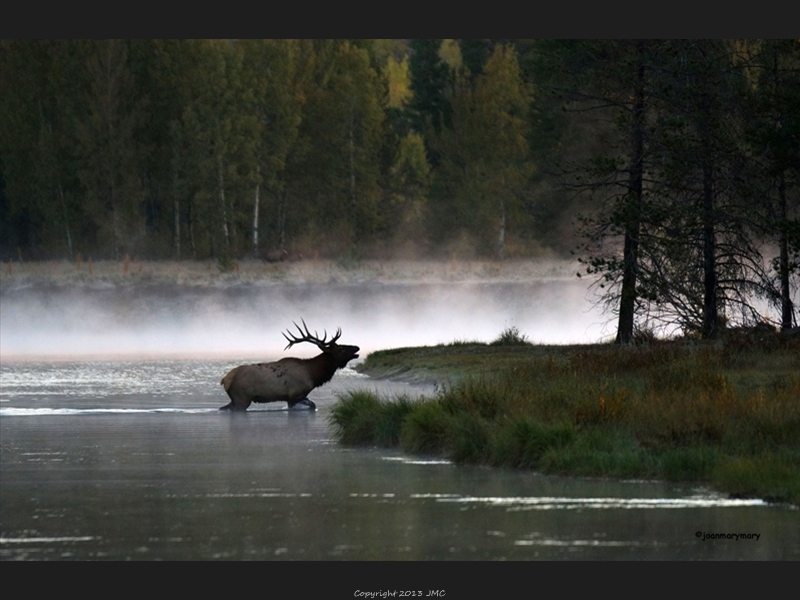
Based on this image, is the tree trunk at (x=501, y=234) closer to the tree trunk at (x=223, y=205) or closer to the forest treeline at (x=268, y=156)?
the forest treeline at (x=268, y=156)

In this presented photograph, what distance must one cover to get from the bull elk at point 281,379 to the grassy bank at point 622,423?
11.3 feet

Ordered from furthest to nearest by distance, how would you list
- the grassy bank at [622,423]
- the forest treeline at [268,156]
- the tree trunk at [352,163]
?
the tree trunk at [352,163] < the forest treeline at [268,156] < the grassy bank at [622,423]

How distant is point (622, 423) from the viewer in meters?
17.4

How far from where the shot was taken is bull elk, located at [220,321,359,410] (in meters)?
24.6

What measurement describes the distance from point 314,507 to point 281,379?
1168cm

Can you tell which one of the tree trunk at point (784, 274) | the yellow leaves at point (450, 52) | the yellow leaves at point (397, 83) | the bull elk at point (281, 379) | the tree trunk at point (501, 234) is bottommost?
the bull elk at point (281, 379)

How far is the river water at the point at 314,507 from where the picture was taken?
1159 cm

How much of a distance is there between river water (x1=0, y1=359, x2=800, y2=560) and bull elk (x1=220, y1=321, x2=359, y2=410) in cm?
350

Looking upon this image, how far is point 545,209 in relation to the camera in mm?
75938

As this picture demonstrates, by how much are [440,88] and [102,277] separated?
3082 centimetres

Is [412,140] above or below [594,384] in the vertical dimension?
above

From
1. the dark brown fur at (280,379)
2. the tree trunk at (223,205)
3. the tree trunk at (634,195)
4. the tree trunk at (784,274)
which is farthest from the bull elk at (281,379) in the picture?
the tree trunk at (223,205)
